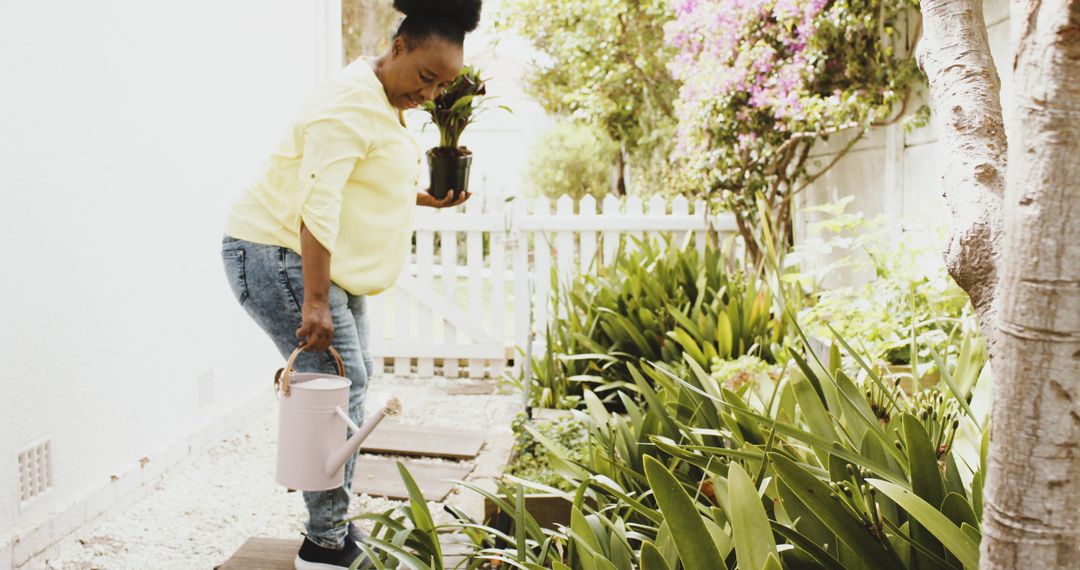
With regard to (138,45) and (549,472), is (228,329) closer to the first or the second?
(138,45)

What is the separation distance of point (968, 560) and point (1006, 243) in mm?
563

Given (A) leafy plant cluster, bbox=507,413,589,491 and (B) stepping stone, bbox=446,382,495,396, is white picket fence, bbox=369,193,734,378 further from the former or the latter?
(A) leafy plant cluster, bbox=507,413,589,491

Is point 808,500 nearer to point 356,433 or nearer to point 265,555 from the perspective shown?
point 356,433

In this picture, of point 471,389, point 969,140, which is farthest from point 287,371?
point 471,389

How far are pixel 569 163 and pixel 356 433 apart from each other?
34.6 ft

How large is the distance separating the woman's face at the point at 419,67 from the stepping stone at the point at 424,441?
1941 millimetres

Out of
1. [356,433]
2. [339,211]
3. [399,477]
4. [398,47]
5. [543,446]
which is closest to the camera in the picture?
[356,433]

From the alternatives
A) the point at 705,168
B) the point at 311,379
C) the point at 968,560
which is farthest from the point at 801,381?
the point at 705,168

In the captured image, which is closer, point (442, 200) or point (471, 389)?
point (442, 200)

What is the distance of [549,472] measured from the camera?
2.67 m

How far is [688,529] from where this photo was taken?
1185mm

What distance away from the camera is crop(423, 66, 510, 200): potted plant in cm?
285

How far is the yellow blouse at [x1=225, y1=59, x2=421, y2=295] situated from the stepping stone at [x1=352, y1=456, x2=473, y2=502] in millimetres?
1155

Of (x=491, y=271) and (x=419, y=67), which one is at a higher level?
(x=419, y=67)
